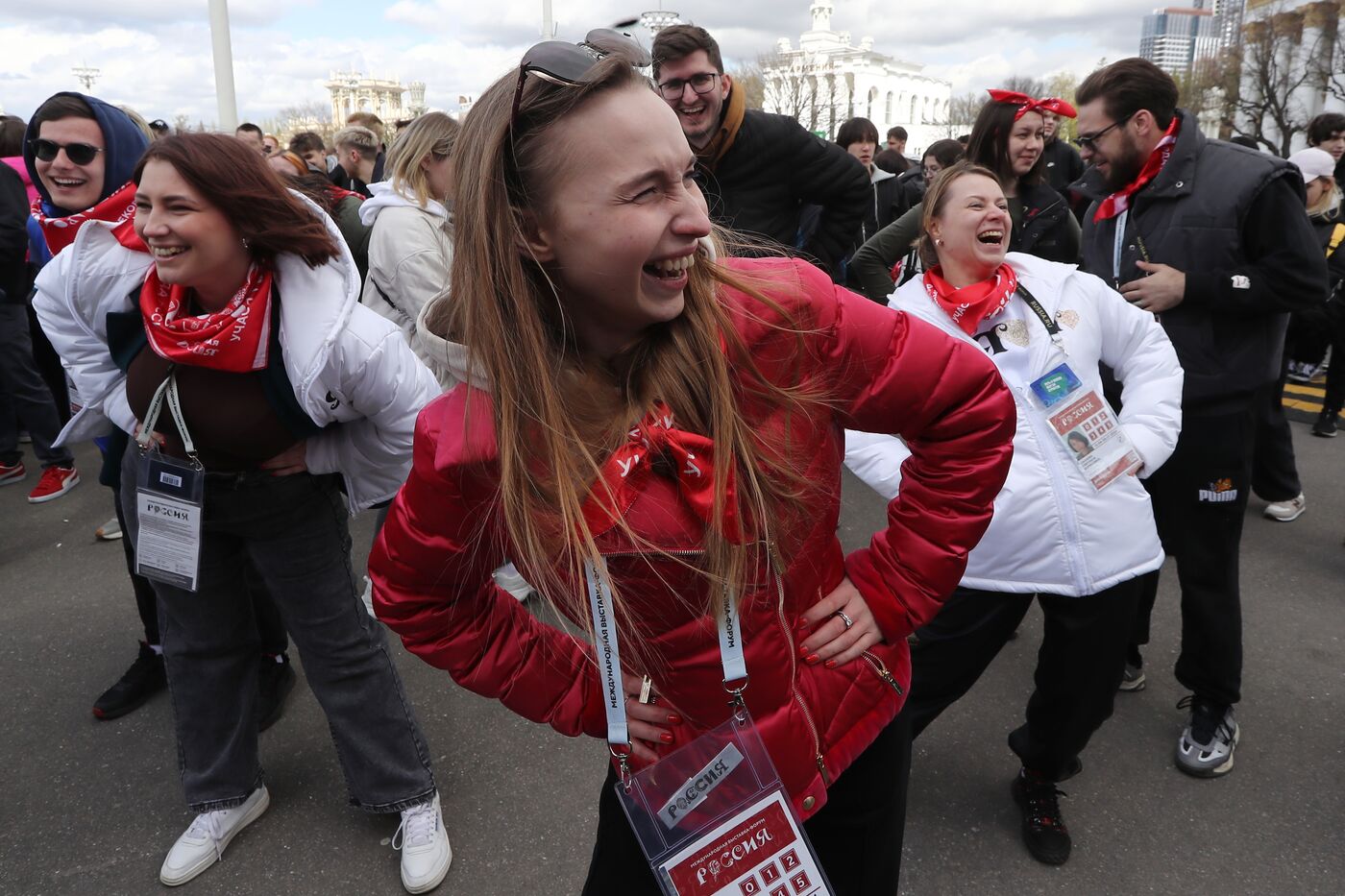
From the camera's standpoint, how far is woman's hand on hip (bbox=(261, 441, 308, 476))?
2424 mm

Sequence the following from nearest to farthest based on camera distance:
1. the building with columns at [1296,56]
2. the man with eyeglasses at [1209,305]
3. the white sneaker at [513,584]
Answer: the man with eyeglasses at [1209,305], the white sneaker at [513,584], the building with columns at [1296,56]

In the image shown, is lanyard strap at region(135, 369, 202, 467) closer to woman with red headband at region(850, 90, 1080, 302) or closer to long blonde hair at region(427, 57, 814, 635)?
long blonde hair at region(427, 57, 814, 635)

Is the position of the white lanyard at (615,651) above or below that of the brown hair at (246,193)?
below

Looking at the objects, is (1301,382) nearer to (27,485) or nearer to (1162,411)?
(1162,411)

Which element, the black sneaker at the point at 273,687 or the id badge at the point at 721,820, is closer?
the id badge at the point at 721,820

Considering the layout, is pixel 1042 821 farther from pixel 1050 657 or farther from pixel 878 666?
pixel 878 666

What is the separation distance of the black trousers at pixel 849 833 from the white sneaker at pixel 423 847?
1.09 meters

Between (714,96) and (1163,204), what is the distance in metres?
1.64

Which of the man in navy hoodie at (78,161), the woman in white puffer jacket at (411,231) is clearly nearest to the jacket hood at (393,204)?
the woman in white puffer jacket at (411,231)

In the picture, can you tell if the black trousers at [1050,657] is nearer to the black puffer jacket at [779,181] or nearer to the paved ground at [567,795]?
the paved ground at [567,795]

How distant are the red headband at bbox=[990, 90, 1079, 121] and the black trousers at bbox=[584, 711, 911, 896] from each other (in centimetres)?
294

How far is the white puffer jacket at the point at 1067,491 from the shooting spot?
7.27ft

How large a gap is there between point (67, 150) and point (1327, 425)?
7363mm

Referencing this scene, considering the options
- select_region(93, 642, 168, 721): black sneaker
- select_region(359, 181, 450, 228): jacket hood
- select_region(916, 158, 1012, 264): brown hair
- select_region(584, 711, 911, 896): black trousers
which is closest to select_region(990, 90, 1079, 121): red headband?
select_region(916, 158, 1012, 264): brown hair
